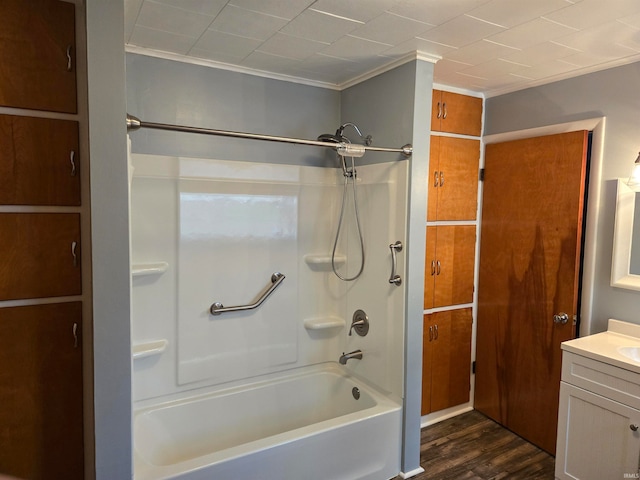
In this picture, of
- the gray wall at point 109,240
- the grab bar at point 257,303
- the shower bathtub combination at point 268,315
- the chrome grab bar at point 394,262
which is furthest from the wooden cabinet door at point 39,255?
the chrome grab bar at point 394,262

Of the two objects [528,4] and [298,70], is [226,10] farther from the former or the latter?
[528,4]

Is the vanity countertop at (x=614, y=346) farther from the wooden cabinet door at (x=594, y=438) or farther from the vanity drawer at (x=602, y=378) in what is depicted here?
the wooden cabinet door at (x=594, y=438)

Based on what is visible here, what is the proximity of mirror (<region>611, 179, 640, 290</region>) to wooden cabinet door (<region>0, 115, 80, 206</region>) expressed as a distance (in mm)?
2715

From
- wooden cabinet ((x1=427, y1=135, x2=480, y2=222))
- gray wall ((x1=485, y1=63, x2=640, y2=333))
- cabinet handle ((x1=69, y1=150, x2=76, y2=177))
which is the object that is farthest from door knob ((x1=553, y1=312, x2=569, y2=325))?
cabinet handle ((x1=69, y1=150, x2=76, y2=177))

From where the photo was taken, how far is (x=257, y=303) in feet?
8.66

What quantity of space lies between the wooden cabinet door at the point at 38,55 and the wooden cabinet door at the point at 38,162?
0.08m

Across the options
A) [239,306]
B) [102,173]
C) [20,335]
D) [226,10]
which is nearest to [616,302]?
[239,306]

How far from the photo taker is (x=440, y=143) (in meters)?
2.89

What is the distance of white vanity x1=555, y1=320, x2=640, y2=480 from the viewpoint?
1.96 m

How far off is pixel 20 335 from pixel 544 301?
2802 millimetres

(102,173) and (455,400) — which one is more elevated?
(102,173)

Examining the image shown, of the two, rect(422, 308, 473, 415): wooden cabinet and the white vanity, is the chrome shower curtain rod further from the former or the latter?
the white vanity

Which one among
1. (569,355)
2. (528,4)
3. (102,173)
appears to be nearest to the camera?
(102,173)

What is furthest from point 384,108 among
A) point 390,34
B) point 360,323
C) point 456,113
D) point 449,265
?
point 360,323
